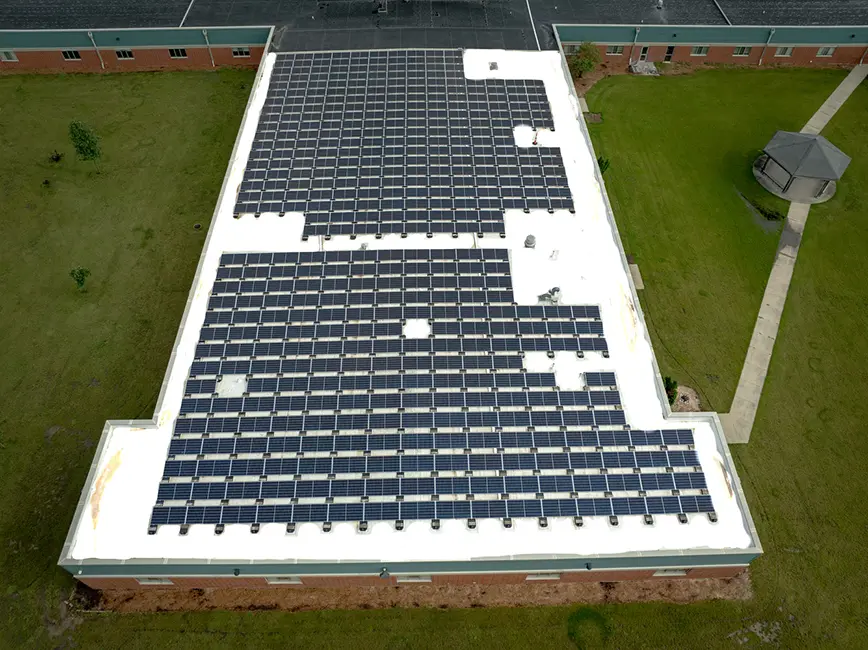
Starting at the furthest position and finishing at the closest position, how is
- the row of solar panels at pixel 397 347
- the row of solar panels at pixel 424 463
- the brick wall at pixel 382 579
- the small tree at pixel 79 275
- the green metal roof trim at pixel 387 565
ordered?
1. the small tree at pixel 79 275
2. the row of solar panels at pixel 397 347
3. the row of solar panels at pixel 424 463
4. the brick wall at pixel 382 579
5. the green metal roof trim at pixel 387 565

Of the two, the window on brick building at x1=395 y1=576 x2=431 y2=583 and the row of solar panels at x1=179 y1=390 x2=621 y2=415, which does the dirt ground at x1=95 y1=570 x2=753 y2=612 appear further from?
the row of solar panels at x1=179 y1=390 x2=621 y2=415

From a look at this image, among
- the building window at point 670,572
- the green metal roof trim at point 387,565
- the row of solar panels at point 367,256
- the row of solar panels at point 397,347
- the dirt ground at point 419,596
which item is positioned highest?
the row of solar panels at point 367,256

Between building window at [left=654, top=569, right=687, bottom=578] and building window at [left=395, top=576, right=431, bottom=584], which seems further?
building window at [left=395, top=576, right=431, bottom=584]

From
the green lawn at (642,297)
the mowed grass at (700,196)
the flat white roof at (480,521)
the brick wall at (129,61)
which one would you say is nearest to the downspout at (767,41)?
the mowed grass at (700,196)

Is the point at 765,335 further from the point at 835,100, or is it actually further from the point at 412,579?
the point at 835,100

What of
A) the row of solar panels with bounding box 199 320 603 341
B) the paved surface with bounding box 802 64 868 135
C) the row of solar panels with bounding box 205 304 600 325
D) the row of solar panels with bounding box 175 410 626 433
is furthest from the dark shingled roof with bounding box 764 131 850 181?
the row of solar panels with bounding box 175 410 626 433

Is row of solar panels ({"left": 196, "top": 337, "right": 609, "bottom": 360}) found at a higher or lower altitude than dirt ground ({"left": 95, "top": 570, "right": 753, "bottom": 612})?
higher

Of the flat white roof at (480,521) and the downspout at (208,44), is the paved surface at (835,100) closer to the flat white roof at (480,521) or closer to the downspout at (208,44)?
the flat white roof at (480,521)
